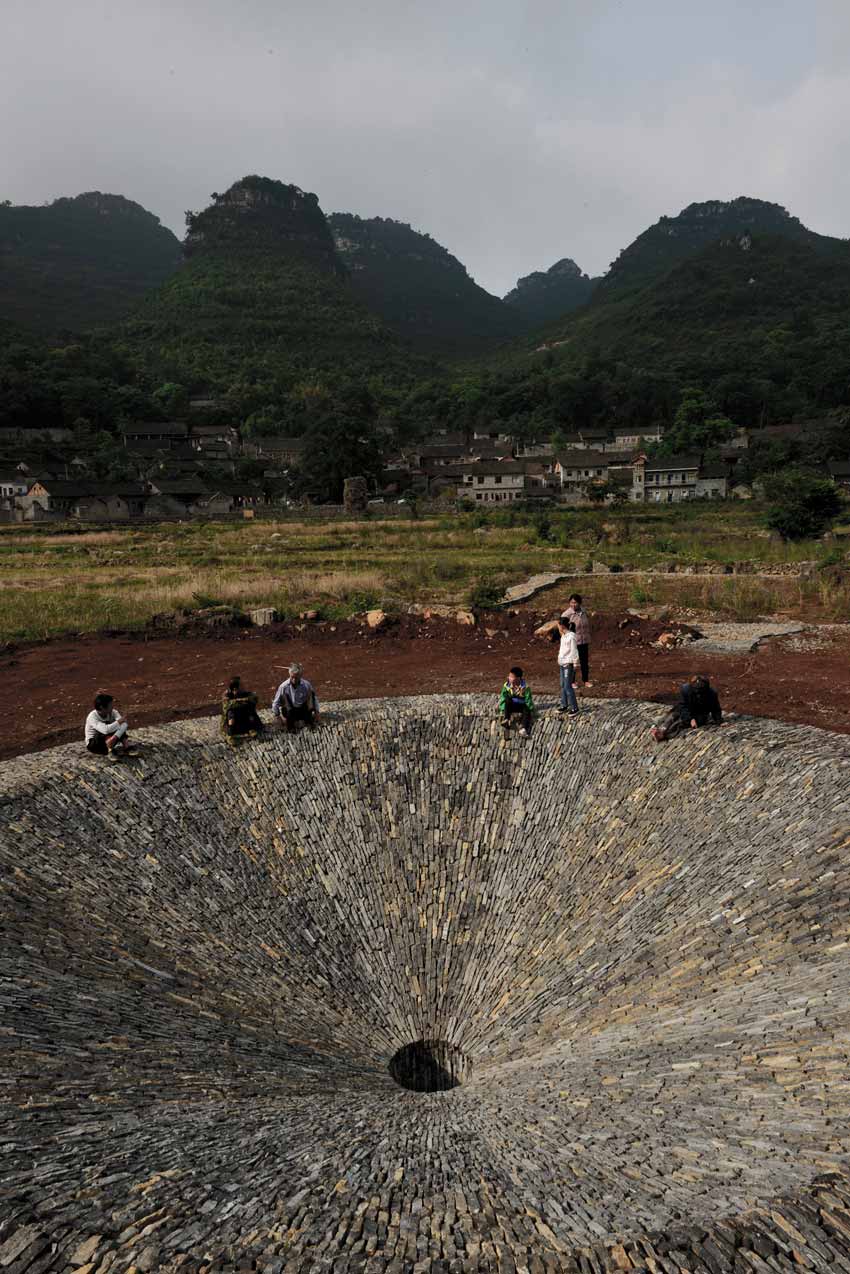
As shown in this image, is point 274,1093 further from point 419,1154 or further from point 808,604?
point 808,604

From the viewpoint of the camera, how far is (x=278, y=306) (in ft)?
388

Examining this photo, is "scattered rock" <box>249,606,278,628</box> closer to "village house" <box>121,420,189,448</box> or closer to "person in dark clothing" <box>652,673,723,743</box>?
"person in dark clothing" <box>652,673,723,743</box>

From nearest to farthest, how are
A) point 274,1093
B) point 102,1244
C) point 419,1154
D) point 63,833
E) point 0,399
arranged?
point 102,1244, point 419,1154, point 274,1093, point 63,833, point 0,399

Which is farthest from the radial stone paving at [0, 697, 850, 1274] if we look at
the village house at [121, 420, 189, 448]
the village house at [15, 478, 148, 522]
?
the village house at [121, 420, 189, 448]

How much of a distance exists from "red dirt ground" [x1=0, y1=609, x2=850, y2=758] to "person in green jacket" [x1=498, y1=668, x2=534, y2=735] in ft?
7.08

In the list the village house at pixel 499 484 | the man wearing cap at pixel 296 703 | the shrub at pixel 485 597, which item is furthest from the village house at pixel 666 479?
the man wearing cap at pixel 296 703

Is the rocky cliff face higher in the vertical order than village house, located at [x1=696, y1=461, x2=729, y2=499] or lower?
higher

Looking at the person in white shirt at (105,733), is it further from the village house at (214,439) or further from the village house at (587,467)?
the village house at (214,439)

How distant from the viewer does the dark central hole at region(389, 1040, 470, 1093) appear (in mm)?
6625

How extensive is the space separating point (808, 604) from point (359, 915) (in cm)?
1676

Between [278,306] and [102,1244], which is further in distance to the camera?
[278,306]

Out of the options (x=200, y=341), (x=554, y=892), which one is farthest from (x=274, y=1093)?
(x=200, y=341)

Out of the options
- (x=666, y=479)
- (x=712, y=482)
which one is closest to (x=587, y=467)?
(x=666, y=479)

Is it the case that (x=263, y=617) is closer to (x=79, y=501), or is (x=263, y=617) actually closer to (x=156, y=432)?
(x=79, y=501)
